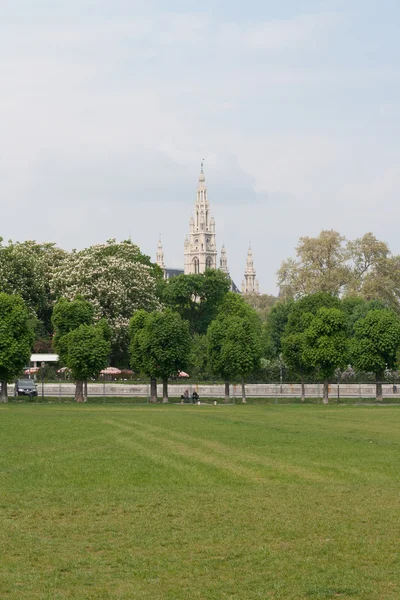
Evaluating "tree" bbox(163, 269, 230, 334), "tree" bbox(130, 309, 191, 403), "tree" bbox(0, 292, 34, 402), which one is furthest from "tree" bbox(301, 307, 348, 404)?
"tree" bbox(163, 269, 230, 334)

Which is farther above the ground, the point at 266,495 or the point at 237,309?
the point at 237,309

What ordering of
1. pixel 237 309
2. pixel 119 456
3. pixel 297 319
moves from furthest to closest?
1. pixel 237 309
2. pixel 297 319
3. pixel 119 456

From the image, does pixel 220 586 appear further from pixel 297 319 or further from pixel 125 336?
pixel 125 336

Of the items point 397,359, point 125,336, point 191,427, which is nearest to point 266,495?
point 191,427

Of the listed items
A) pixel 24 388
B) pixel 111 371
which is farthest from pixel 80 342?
pixel 111 371

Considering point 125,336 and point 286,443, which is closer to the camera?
point 286,443

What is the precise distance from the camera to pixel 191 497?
23.6m

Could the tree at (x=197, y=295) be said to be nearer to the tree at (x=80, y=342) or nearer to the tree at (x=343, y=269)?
the tree at (x=343, y=269)

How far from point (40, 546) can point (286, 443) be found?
68.6ft

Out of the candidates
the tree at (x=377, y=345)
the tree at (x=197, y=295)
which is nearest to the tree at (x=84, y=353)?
the tree at (x=377, y=345)

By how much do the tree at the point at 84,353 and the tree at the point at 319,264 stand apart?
55.4 m

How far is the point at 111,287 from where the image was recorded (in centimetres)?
10625

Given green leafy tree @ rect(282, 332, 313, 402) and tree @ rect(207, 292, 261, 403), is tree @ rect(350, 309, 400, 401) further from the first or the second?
tree @ rect(207, 292, 261, 403)

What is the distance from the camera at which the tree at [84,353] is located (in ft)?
257
